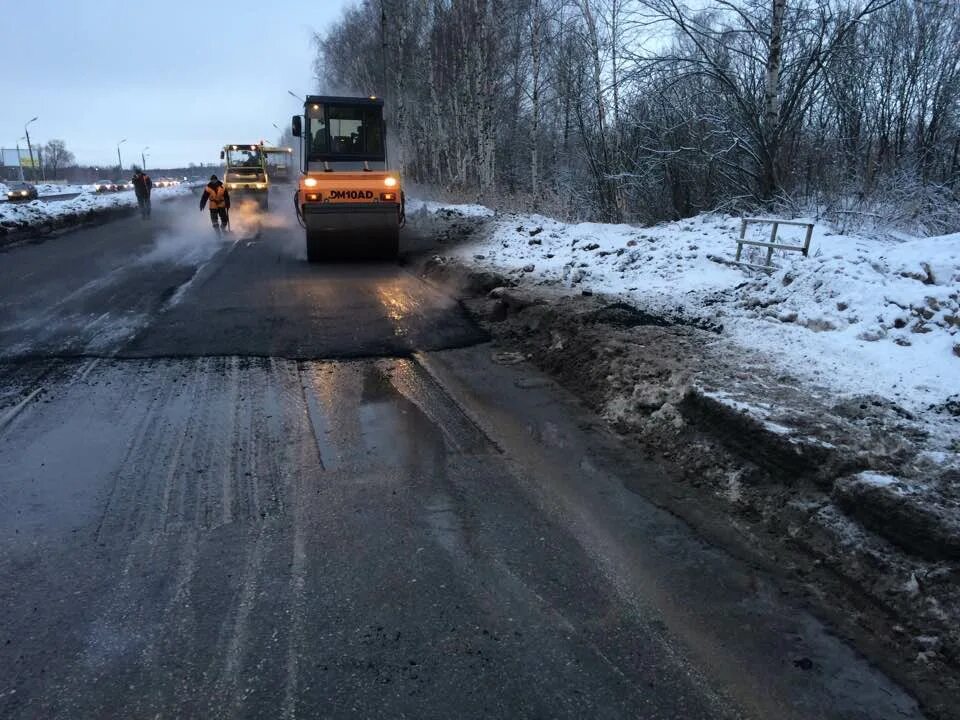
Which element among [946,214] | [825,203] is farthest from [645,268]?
[946,214]

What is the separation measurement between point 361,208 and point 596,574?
11058 mm

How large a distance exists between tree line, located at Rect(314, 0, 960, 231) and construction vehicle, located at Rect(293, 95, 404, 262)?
2.68m

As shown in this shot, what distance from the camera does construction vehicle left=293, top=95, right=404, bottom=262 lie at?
12.9 meters

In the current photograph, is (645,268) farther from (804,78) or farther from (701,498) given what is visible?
(701,498)

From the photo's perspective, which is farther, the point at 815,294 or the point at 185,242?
the point at 185,242

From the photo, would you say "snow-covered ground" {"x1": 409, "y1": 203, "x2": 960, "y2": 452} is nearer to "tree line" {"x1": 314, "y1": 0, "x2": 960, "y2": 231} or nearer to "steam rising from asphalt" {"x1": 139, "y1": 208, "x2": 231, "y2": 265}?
"tree line" {"x1": 314, "y1": 0, "x2": 960, "y2": 231}

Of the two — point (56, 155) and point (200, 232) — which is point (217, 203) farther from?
point (56, 155)

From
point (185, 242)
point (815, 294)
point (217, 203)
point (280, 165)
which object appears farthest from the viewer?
point (280, 165)

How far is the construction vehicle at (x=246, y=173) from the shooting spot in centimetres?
3150

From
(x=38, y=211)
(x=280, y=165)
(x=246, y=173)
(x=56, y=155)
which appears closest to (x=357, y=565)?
(x=38, y=211)

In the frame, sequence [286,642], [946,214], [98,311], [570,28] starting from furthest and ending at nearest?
[570,28] < [946,214] < [98,311] < [286,642]

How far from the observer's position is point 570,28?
71.3 feet

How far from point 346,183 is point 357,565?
10887 mm

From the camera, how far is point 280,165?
44219 mm
